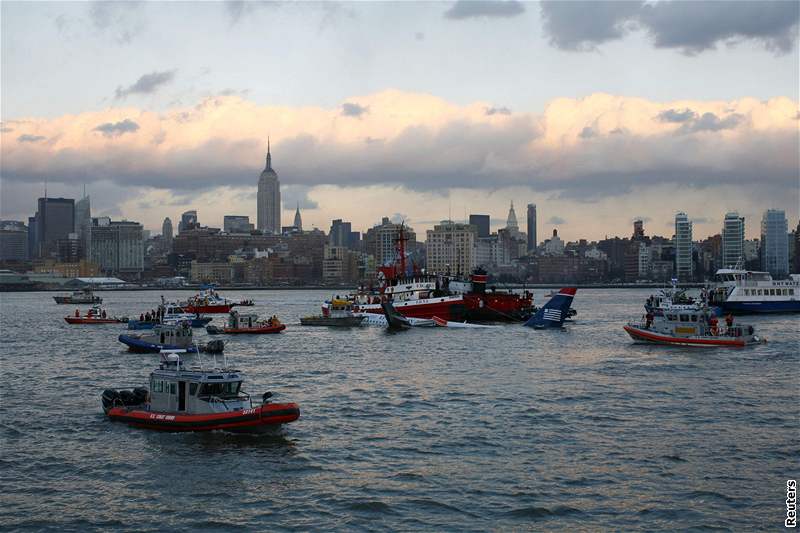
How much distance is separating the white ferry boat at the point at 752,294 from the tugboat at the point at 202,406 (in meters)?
94.1

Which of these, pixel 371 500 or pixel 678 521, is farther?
pixel 371 500

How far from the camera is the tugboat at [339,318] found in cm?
9562

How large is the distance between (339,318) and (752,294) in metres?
58.0

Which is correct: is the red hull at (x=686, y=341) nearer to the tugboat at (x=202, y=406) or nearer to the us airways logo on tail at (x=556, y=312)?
the us airways logo on tail at (x=556, y=312)

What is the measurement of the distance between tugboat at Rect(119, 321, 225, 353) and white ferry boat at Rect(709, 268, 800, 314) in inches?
3003

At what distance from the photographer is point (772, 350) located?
63594 millimetres

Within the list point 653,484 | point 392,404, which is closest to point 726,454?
point 653,484

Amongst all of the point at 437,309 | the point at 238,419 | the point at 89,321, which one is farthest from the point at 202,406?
the point at 89,321

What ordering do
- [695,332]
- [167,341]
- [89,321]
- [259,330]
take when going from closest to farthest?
[695,332] → [167,341] → [259,330] → [89,321]

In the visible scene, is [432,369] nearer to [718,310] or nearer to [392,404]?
[392,404]

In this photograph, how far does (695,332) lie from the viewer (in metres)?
66.0

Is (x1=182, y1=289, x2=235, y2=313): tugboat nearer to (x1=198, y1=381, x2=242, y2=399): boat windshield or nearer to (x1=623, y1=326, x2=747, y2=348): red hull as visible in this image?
(x1=623, y1=326, x2=747, y2=348): red hull

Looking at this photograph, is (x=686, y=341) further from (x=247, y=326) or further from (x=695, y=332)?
→ (x=247, y=326)

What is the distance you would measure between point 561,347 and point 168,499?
45.9 meters
